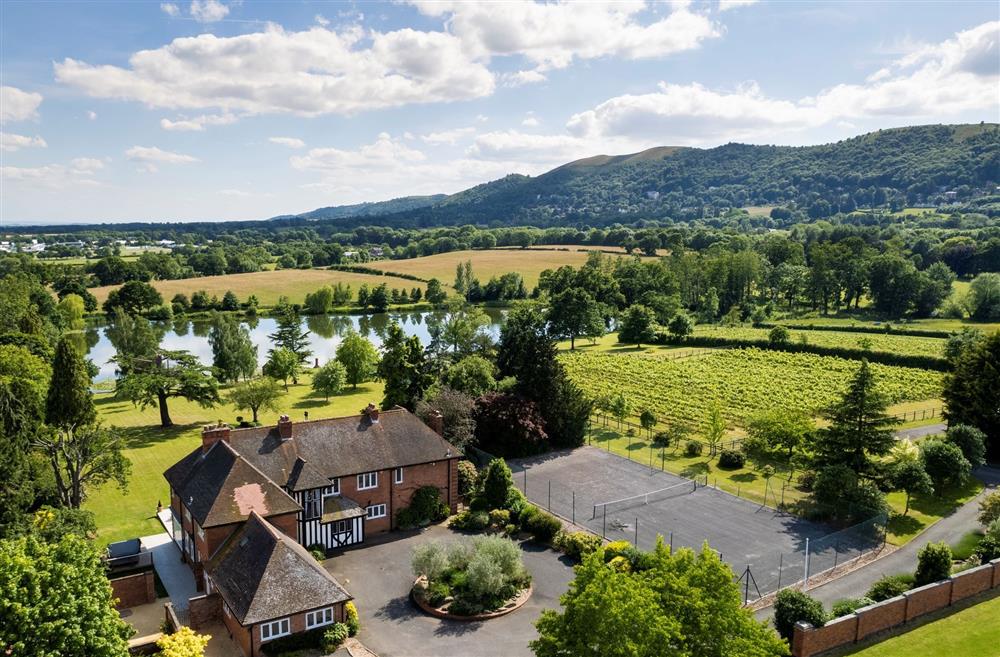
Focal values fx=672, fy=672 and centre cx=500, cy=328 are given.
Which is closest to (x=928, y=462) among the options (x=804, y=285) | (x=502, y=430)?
(x=502, y=430)

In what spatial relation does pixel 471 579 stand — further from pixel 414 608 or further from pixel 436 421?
pixel 436 421

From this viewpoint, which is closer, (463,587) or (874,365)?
(463,587)

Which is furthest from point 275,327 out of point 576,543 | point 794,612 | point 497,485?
point 794,612

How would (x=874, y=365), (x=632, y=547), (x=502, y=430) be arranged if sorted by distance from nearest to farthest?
(x=632, y=547) < (x=502, y=430) < (x=874, y=365)

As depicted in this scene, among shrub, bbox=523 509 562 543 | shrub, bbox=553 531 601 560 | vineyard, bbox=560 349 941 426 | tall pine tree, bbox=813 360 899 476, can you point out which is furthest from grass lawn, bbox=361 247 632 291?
shrub, bbox=553 531 601 560

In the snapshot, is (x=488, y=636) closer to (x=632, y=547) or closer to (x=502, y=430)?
(x=632, y=547)

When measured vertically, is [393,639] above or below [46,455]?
below

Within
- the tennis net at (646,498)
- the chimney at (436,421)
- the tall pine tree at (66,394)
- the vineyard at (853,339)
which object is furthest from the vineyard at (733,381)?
the tall pine tree at (66,394)

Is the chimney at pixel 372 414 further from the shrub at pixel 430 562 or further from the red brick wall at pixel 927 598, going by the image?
the red brick wall at pixel 927 598

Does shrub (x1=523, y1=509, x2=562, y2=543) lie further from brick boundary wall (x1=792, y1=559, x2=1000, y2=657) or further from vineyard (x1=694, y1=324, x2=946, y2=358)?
vineyard (x1=694, y1=324, x2=946, y2=358)
